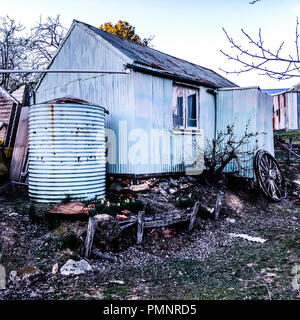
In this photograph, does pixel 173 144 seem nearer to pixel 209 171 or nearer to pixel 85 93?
pixel 209 171

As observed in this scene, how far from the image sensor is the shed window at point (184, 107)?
29.8ft

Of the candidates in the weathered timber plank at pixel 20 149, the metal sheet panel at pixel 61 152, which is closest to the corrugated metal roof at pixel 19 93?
the weathered timber plank at pixel 20 149

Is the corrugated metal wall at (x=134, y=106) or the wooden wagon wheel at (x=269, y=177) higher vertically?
the corrugated metal wall at (x=134, y=106)

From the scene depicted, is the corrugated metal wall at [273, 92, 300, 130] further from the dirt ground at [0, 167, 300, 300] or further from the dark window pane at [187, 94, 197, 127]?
the dirt ground at [0, 167, 300, 300]

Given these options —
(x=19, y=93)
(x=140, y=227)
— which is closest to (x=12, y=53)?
(x=19, y=93)

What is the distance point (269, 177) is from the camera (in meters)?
9.77

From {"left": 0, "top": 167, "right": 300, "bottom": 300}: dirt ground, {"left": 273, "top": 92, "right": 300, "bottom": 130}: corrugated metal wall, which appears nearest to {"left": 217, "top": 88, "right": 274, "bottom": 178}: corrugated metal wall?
{"left": 0, "top": 167, "right": 300, "bottom": 300}: dirt ground

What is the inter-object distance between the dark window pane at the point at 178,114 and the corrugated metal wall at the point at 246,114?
6.50ft

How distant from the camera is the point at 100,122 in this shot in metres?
7.23

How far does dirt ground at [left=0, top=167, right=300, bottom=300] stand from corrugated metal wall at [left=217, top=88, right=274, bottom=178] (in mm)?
3406

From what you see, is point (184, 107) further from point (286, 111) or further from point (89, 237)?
point (286, 111)

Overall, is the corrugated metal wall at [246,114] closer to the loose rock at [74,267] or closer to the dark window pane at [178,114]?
the dark window pane at [178,114]
